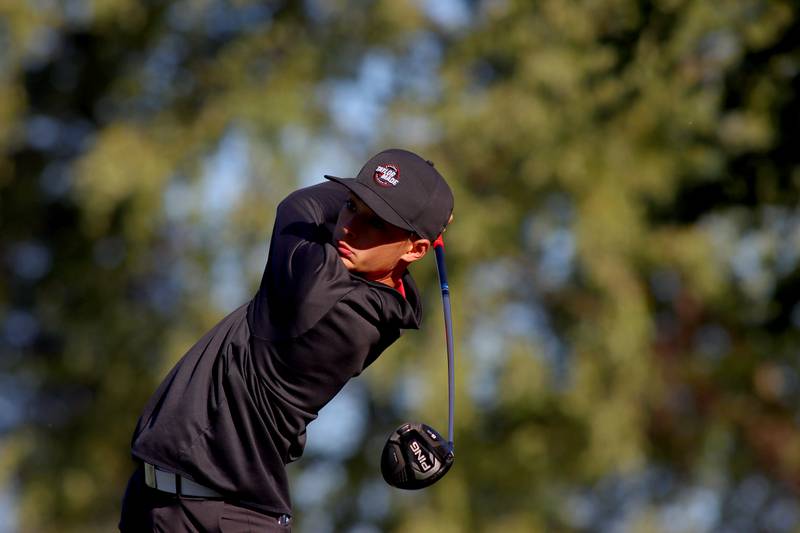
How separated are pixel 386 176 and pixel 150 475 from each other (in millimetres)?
1146

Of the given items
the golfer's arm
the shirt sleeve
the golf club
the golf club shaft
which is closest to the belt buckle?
the shirt sleeve

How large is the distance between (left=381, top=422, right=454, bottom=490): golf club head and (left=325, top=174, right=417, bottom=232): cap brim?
697mm

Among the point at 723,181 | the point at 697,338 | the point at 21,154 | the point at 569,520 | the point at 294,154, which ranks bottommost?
the point at 569,520

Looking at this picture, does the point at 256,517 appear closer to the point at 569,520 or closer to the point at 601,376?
the point at 601,376

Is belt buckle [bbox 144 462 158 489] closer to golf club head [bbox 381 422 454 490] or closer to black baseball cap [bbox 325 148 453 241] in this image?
golf club head [bbox 381 422 454 490]

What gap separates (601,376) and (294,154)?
3.64 meters

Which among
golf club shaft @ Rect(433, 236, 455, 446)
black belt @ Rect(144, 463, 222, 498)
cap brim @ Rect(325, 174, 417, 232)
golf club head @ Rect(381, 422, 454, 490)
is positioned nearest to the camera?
cap brim @ Rect(325, 174, 417, 232)

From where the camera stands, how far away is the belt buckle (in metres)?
4.16

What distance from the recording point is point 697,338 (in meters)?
15.6

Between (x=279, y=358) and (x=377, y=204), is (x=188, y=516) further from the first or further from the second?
(x=377, y=204)

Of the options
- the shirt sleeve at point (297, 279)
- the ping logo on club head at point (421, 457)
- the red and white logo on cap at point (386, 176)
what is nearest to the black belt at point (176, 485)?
the shirt sleeve at point (297, 279)

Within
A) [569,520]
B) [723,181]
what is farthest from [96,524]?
[723,181]

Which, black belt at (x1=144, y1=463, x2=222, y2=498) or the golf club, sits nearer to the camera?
black belt at (x1=144, y1=463, x2=222, y2=498)

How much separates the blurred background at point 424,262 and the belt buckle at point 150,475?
7048 millimetres
